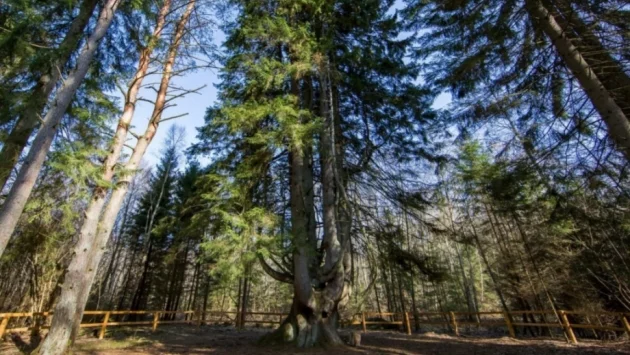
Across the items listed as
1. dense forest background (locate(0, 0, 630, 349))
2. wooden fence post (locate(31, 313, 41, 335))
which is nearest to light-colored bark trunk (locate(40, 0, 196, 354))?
dense forest background (locate(0, 0, 630, 349))

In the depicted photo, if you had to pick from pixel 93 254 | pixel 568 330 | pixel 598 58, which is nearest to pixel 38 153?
pixel 93 254

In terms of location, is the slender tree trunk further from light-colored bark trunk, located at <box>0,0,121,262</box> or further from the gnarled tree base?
light-colored bark trunk, located at <box>0,0,121,262</box>

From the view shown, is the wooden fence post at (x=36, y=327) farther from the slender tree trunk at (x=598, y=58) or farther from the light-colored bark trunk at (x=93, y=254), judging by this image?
the slender tree trunk at (x=598, y=58)

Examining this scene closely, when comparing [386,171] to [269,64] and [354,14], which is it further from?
[354,14]

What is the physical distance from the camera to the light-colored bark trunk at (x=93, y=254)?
4422mm

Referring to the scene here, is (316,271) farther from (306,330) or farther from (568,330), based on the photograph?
(568,330)

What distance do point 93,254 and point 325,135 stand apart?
17.9 feet

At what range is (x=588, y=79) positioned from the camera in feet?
14.0

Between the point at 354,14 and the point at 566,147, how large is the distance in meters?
5.99

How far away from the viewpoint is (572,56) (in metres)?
4.41

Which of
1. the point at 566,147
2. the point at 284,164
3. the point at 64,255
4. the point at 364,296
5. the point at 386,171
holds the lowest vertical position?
the point at 364,296

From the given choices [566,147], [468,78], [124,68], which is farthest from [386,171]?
[124,68]

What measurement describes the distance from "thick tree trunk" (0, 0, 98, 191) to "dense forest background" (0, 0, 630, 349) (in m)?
0.04

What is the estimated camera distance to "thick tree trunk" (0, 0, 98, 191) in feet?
18.7
